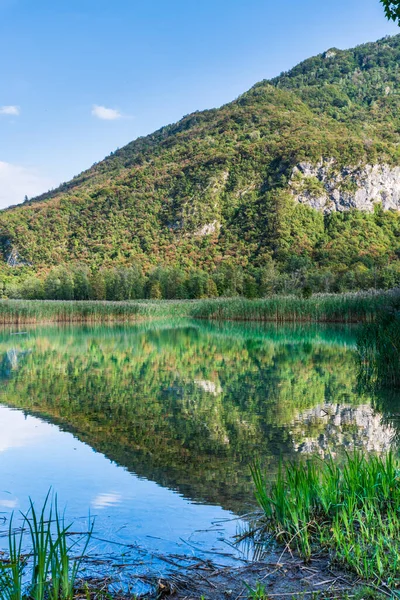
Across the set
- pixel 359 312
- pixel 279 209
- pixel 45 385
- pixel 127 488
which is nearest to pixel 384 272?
pixel 279 209

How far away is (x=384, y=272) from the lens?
5572 cm

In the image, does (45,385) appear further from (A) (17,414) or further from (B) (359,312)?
(B) (359,312)

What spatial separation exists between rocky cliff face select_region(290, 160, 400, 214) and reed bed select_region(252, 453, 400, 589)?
7831cm

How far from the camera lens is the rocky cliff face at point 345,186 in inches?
3157

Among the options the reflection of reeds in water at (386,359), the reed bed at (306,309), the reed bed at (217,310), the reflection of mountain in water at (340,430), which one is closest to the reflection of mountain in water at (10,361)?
the reflection of mountain in water at (340,430)

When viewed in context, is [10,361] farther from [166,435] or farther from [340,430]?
[340,430]

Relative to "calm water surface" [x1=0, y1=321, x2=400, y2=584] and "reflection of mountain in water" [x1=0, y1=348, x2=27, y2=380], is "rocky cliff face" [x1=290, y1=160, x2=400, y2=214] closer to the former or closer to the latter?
"reflection of mountain in water" [x1=0, y1=348, x2=27, y2=380]

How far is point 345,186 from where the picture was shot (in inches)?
3199

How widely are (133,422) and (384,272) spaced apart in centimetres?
5232

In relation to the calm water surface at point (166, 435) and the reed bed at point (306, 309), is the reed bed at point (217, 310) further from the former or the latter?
the calm water surface at point (166, 435)

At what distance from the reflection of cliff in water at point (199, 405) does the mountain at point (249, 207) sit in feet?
142

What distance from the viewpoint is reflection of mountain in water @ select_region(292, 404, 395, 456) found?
5547mm

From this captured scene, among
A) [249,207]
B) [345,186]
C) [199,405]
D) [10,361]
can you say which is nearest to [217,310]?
[10,361]

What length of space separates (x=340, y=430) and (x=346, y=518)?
3479mm
